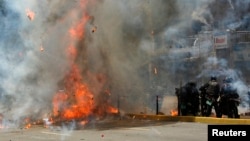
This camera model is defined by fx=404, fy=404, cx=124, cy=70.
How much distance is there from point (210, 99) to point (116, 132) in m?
4.72

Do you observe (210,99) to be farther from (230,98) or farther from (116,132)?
(116,132)

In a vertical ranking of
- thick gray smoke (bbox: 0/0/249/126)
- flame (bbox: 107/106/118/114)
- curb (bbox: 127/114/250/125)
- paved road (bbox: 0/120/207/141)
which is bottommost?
paved road (bbox: 0/120/207/141)

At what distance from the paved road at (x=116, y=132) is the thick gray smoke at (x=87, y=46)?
2556mm

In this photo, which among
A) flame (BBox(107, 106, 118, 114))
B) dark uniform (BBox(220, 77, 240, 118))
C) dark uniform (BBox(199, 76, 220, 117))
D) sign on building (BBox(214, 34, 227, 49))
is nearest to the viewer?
dark uniform (BBox(220, 77, 240, 118))

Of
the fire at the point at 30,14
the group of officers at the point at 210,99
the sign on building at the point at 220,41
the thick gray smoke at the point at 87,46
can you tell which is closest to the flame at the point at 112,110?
the thick gray smoke at the point at 87,46

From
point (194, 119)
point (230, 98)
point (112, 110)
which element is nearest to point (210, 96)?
point (230, 98)

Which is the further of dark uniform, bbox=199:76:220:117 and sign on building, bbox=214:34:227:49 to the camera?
sign on building, bbox=214:34:227:49

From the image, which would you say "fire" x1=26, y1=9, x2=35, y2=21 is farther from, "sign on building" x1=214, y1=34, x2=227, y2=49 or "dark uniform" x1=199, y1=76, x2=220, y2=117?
"sign on building" x1=214, y1=34, x2=227, y2=49

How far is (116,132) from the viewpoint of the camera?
12.9 meters

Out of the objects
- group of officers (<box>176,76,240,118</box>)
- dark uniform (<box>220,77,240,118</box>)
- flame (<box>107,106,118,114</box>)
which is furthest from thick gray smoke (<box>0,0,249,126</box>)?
dark uniform (<box>220,77,240,118</box>)

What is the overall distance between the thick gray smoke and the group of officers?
3721 millimetres

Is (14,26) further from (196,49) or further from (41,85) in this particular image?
(196,49)

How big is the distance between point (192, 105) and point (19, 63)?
7.42 metres

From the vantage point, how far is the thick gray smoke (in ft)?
54.6
